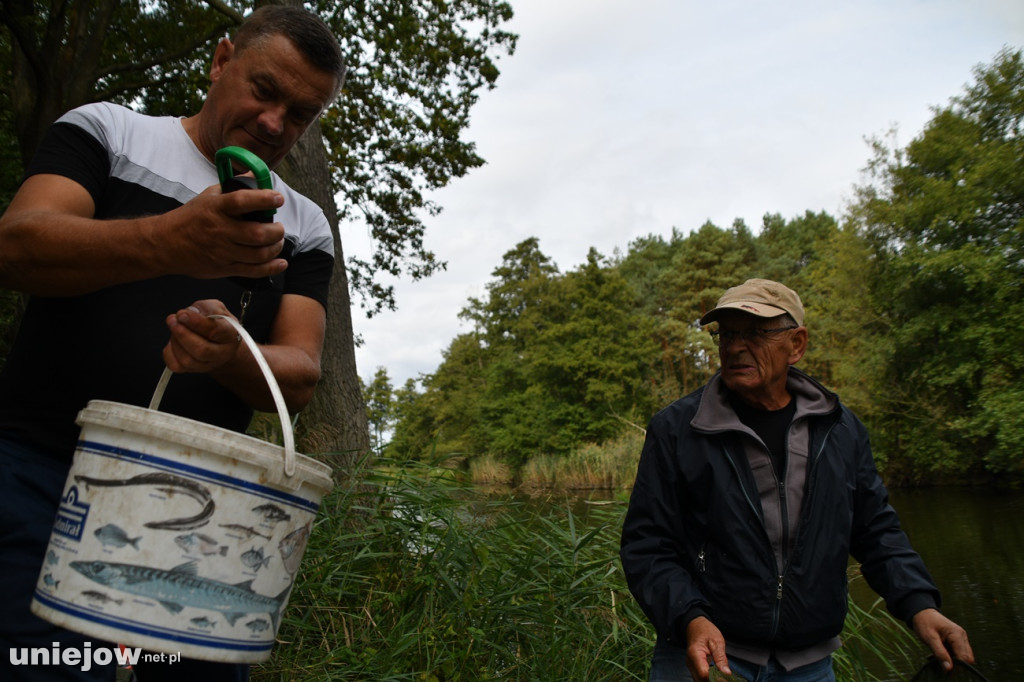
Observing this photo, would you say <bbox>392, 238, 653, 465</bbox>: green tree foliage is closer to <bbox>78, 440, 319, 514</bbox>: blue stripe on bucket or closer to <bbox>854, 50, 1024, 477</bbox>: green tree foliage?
<bbox>854, 50, 1024, 477</bbox>: green tree foliage

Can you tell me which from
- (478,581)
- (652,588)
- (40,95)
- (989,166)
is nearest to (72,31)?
(40,95)

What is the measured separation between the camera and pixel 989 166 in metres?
21.5

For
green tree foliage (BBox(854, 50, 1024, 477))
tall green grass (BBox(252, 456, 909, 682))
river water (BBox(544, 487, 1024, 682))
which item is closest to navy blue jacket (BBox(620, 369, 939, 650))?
tall green grass (BBox(252, 456, 909, 682))

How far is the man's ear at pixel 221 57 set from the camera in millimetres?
1674

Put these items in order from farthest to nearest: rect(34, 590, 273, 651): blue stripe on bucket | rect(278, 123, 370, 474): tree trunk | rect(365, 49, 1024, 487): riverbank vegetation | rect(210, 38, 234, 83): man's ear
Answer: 1. rect(365, 49, 1024, 487): riverbank vegetation
2. rect(278, 123, 370, 474): tree trunk
3. rect(210, 38, 234, 83): man's ear
4. rect(34, 590, 273, 651): blue stripe on bucket

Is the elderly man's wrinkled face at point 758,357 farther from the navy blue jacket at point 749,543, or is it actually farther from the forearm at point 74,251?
the forearm at point 74,251

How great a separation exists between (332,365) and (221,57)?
3.27 m

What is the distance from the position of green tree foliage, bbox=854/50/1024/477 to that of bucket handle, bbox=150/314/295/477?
22.1 metres

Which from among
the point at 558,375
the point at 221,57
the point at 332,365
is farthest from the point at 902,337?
the point at 221,57

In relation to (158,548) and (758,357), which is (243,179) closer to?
(158,548)

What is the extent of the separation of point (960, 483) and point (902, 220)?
28.5 feet

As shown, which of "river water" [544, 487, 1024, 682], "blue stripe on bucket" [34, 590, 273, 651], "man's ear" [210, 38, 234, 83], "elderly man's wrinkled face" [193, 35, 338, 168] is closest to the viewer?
"blue stripe on bucket" [34, 590, 273, 651]

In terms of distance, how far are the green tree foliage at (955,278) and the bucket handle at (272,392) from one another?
871 inches

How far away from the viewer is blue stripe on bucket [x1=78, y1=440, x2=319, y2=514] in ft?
3.43
